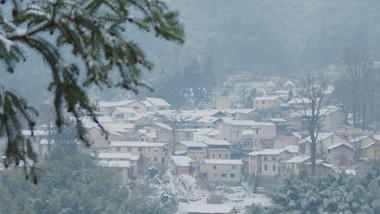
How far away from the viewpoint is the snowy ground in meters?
26.7

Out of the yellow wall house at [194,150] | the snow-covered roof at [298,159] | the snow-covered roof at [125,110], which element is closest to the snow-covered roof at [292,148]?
the snow-covered roof at [298,159]

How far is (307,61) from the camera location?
7644 centimetres

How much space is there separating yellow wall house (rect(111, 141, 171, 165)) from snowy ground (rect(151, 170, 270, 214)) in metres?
1.40

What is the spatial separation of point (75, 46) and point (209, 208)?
22.7m

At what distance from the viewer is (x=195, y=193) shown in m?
28.7

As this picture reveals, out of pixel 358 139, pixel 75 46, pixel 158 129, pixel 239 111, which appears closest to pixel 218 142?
pixel 158 129

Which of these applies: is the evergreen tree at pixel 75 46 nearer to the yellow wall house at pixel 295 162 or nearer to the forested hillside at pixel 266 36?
the yellow wall house at pixel 295 162

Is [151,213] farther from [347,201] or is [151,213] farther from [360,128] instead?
[360,128]

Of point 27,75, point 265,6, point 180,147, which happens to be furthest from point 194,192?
point 265,6

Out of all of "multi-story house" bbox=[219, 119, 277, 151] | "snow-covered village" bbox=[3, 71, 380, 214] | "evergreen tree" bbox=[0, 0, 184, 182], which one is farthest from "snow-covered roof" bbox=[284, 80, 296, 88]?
"evergreen tree" bbox=[0, 0, 184, 182]

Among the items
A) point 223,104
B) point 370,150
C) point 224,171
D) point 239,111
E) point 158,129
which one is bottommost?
point 224,171

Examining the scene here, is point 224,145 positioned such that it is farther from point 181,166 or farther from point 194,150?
point 181,166

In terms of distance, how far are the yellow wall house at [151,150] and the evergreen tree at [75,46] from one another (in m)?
28.1

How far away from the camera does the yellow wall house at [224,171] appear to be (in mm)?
30469
